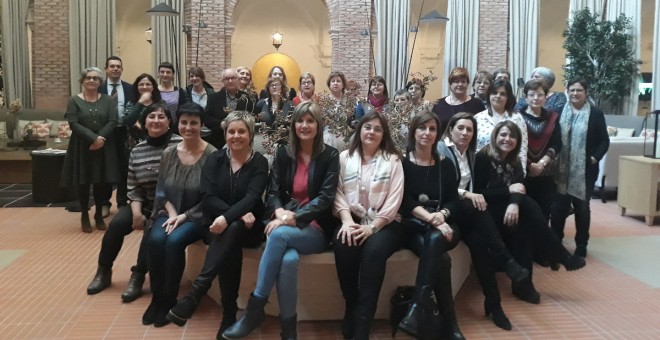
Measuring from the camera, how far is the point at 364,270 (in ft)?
12.4

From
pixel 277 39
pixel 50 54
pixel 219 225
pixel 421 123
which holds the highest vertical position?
pixel 277 39

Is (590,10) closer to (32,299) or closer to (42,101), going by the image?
(42,101)

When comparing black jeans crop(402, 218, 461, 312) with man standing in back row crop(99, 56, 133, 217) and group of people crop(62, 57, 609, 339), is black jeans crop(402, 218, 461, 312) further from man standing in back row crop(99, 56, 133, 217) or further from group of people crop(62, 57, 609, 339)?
man standing in back row crop(99, 56, 133, 217)

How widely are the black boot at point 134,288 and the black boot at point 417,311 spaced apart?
81.0 inches

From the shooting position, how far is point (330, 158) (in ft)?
13.4

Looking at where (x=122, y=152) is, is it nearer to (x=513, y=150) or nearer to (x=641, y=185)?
(x=513, y=150)

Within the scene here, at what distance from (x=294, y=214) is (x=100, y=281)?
1859 millimetres

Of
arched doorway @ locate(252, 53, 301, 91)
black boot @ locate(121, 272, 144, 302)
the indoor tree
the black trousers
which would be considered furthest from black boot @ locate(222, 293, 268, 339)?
arched doorway @ locate(252, 53, 301, 91)

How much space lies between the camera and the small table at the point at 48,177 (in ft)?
25.5

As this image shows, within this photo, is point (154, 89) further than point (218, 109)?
No

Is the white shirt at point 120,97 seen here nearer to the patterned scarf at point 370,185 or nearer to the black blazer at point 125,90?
the black blazer at point 125,90

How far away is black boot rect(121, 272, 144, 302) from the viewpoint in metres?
4.54

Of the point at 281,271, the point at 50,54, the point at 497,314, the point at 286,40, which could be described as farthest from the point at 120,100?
the point at 286,40

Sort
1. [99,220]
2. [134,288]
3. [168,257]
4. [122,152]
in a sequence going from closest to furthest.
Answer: [168,257]
[134,288]
[122,152]
[99,220]
